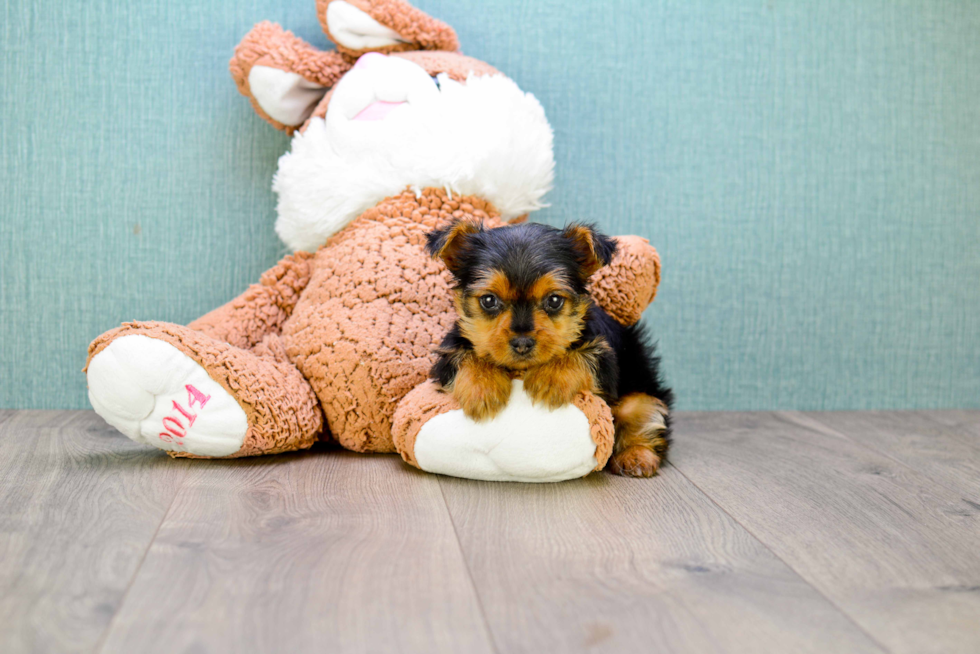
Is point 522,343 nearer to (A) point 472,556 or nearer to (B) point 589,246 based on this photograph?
(B) point 589,246

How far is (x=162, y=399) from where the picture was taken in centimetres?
193

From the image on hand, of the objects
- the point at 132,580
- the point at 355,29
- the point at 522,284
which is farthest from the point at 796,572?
the point at 355,29

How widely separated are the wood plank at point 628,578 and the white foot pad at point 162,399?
0.61m

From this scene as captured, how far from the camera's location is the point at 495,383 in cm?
183

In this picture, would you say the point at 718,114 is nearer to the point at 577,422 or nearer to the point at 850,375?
the point at 850,375

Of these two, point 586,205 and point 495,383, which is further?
point 586,205

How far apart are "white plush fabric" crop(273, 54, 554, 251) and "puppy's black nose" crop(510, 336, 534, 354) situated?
73 cm

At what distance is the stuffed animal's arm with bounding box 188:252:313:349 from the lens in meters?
2.29

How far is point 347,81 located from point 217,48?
0.63m

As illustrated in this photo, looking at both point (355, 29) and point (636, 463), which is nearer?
point (636, 463)

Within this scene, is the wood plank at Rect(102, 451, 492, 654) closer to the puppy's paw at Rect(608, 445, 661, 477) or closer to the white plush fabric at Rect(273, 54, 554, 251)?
the puppy's paw at Rect(608, 445, 661, 477)

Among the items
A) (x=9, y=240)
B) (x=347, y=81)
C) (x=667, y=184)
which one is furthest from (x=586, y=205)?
(x=9, y=240)

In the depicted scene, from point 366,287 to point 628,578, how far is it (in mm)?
1160

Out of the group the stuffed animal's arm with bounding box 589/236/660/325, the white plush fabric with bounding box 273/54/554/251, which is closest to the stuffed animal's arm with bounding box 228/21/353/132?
the white plush fabric with bounding box 273/54/554/251
